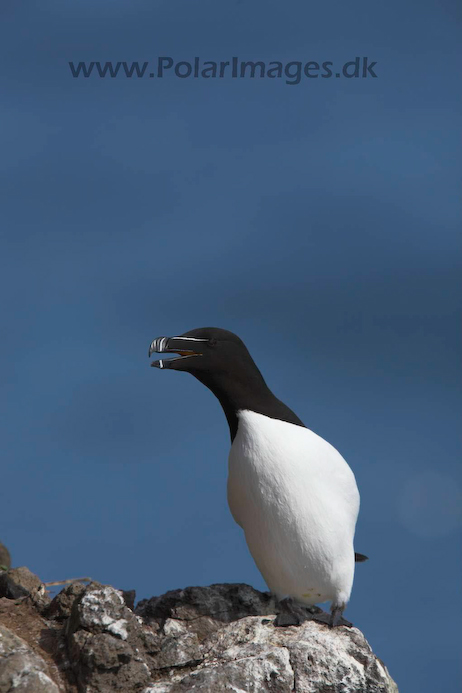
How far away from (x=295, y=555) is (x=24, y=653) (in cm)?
211

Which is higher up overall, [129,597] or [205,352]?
[205,352]

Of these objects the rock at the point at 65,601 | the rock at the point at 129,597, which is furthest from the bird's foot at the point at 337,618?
the rock at the point at 65,601

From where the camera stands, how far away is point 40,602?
6.70m

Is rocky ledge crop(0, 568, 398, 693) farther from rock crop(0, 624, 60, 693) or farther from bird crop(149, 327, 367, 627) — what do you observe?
bird crop(149, 327, 367, 627)

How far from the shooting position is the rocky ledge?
229 inches

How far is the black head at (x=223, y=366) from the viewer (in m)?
6.94

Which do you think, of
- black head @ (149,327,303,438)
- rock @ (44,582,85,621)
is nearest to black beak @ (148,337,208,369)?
black head @ (149,327,303,438)

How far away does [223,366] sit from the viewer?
22.8 ft

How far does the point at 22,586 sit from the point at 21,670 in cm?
165

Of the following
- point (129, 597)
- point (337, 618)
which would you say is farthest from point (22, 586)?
point (337, 618)

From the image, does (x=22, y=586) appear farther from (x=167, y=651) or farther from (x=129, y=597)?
(x=167, y=651)

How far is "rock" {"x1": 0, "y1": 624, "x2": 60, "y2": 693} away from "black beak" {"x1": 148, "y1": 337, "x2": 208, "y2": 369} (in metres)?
2.27

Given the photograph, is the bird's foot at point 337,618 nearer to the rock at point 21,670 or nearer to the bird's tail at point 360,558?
the bird's tail at point 360,558

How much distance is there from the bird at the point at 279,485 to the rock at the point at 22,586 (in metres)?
1.66
